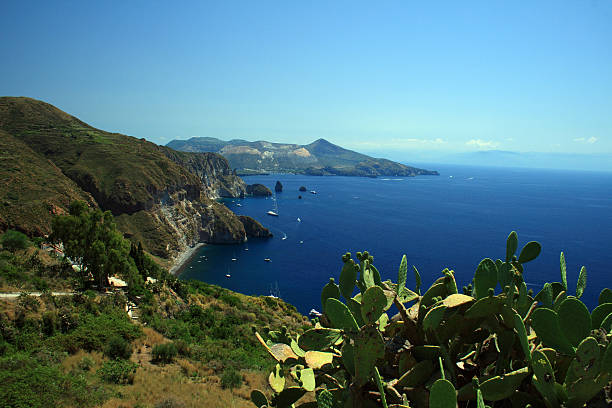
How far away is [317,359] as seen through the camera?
10.3 feet

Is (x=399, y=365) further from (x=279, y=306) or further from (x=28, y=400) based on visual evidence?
(x=279, y=306)

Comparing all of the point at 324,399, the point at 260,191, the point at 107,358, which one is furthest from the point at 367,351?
the point at 260,191

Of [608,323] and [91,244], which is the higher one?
[608,323]

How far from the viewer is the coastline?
5588 centimetres

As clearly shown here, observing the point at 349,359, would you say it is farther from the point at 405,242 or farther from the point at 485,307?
the point at 405,242

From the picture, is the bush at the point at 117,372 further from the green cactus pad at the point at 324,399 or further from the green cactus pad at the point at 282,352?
the green cactus pad at the point at 324,399

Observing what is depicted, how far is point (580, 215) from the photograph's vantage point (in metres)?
95.1

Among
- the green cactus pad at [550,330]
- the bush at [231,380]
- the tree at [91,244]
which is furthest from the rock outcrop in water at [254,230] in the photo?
the green cactus pad at [550,330]

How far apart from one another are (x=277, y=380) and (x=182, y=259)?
2531 inches

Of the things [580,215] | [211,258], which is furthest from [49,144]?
[580,215]

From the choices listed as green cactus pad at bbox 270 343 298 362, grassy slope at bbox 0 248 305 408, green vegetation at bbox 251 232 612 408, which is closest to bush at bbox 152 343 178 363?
grassy slope at bbox 0 248 305 408

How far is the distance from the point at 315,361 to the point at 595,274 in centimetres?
6346

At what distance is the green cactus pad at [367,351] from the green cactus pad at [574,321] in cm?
135

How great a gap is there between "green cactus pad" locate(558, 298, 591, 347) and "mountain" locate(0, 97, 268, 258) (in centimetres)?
4463
